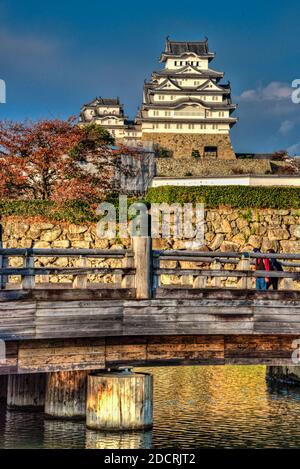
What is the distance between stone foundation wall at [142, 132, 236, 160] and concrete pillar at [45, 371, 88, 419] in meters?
57.6

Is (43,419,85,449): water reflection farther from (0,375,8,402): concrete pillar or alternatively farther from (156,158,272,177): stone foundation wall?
(156,158,272,177): stone foundation wall

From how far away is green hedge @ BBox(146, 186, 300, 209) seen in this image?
126 ft

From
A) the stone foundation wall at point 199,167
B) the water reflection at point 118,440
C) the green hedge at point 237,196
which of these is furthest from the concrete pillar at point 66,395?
the stone foundation wall at point 199,167

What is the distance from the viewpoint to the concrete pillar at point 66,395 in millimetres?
16172

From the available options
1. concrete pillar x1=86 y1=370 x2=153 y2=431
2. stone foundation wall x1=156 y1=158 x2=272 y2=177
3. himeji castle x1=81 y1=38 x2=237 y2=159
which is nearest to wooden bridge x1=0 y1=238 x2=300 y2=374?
concrete pillar x1=86 y1=370 x2=153 y2=431

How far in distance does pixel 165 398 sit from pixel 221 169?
126 feet

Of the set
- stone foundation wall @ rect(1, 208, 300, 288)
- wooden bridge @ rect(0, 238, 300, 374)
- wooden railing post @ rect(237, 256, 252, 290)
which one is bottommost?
wooden bridge @ rect(0, 238, 300, 374)

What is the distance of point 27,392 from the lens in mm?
17969

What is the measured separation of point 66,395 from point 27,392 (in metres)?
1.91

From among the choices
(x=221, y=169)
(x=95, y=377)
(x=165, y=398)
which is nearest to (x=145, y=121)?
(x=221, y=169)

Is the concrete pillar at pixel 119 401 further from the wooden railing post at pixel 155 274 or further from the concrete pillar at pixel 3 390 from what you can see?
the concrete pillar at pixel 3 390

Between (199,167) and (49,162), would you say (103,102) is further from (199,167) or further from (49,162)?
(49,162)

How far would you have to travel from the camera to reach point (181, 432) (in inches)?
648

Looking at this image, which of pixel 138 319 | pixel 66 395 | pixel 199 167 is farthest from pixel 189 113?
pixel 138 319
